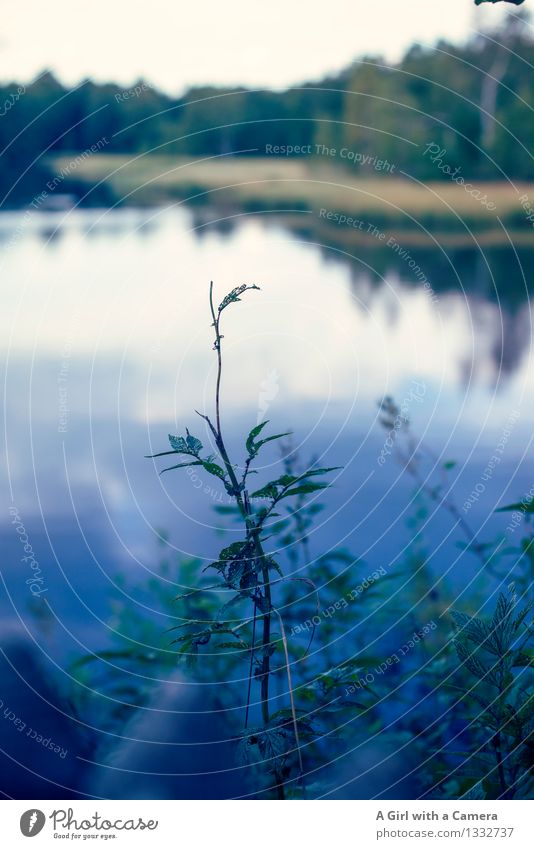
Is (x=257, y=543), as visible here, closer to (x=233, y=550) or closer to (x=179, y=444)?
(x=233, y=550)

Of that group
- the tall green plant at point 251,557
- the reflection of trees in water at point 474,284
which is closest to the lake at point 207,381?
the reflection of trees in water at point 474,284

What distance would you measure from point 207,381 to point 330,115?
1.26 ft

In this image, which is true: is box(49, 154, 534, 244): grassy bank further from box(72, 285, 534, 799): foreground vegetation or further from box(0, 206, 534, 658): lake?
box(72, 285, 534, 799): foreground vegetation

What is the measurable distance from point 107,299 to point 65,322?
0.06 m

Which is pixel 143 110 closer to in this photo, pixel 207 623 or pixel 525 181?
pixel 525 181

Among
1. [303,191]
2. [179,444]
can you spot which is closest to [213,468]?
[179,444]

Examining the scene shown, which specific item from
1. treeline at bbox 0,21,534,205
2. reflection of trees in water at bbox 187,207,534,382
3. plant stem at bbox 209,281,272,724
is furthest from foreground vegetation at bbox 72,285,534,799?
treeline at bbox 0,21,534,205

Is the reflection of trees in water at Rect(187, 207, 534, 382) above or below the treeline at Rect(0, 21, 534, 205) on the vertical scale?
below

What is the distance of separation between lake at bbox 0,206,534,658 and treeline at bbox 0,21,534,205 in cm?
9

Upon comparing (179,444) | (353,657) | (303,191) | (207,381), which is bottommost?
(353,657)

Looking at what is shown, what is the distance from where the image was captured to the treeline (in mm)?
1325

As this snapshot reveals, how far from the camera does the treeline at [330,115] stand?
1.33 metres

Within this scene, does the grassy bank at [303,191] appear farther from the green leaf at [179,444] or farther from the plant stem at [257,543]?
the green leaf at [179,444]

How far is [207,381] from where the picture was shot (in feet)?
4.34
